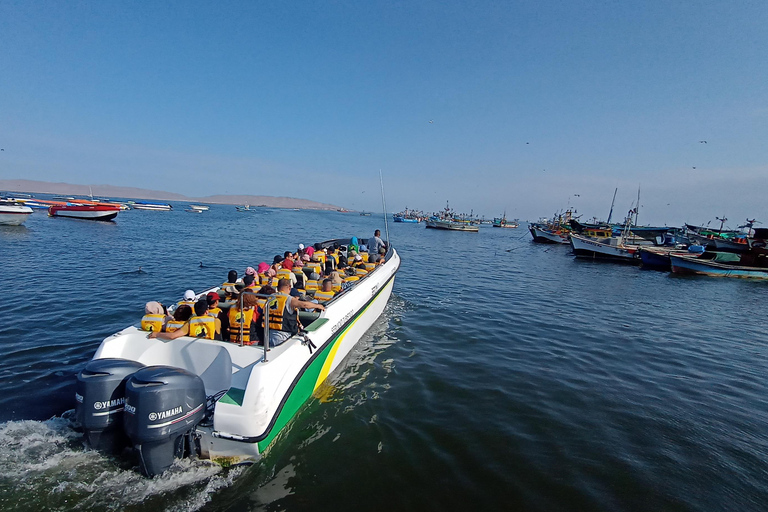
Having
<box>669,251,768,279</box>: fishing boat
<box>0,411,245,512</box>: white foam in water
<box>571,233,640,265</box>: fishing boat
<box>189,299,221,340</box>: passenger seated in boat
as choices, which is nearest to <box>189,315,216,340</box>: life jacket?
<box>189,299,221,340</box>: passenger seated in boat

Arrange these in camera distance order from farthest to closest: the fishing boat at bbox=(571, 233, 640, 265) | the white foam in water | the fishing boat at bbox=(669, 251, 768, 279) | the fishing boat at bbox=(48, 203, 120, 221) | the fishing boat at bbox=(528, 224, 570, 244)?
the fishing boat at bbox=(528, 224, 570, 244)
the fishing boat at bbox=(48, 203, 120, 221)
the fishing boat at bbox=(571, 233, 640, 265)
the fishing boat at bbox=(669, 251, 768, 279)
the white foam in water

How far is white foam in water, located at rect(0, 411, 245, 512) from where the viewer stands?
119 inches

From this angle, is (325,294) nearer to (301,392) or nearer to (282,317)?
(282,317)

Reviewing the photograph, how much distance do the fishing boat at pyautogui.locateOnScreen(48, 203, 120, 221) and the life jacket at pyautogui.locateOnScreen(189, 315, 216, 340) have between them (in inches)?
1615

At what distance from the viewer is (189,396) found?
3.33 metres

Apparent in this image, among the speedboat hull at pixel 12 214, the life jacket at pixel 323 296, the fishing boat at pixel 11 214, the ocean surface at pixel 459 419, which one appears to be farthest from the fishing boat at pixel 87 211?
the life jacket at pixel 323 296

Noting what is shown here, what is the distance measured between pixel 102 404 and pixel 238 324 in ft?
4.97

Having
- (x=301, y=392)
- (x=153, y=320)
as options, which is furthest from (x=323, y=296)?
(x=153, y=320)

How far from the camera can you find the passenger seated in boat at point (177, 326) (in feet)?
14.0

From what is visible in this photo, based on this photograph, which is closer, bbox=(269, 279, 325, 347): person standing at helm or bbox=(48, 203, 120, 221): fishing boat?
bbox=(269, 279, 325, 347): person standing at helm

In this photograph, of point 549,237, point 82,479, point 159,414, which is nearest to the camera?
point 159,414

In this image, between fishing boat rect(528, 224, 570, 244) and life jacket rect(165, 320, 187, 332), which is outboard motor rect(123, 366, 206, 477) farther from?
fishing boat rect(528, 224, 570, 244)

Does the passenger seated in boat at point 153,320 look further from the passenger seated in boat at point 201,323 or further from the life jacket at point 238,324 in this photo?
the life jacket at point 238,324

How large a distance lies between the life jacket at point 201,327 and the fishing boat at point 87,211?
41024mm
